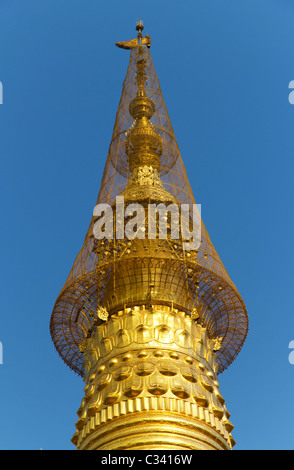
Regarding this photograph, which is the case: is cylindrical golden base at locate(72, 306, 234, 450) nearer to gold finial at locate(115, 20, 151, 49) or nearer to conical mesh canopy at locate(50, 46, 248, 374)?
conical mesh canopy at locate(50, 46, 248, 374)

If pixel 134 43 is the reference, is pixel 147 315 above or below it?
below

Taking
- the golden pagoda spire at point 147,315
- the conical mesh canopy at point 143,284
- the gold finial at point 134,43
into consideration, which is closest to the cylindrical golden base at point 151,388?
the golden pagoda spire at point 147,315

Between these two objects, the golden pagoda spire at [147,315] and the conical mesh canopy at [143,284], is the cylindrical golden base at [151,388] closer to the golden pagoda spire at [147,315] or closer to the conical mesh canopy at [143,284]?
the golden pagoda spire at [147,315]

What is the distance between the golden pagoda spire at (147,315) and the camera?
85.8ft

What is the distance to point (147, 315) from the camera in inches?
1151

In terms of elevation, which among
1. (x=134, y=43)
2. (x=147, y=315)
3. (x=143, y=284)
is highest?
(x=134, y=43)

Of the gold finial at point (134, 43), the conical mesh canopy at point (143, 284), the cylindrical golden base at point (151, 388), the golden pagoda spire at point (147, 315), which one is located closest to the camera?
the cylindrical golden base at point (151, 388)

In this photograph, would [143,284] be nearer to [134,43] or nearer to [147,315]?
[147,315]

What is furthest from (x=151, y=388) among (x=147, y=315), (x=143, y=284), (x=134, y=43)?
(x=134, y=43)

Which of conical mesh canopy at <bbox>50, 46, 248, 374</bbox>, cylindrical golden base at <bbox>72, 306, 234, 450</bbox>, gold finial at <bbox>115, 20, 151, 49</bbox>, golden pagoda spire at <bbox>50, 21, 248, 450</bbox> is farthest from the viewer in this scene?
gold finial at <bbox>115, 20, 151, 49</bbox>

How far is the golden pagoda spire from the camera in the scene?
26.2 meters

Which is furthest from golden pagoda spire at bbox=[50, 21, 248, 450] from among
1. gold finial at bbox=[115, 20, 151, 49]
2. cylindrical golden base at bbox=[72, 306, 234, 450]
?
gold finial at bbox=[115, 20, 151, 49]
